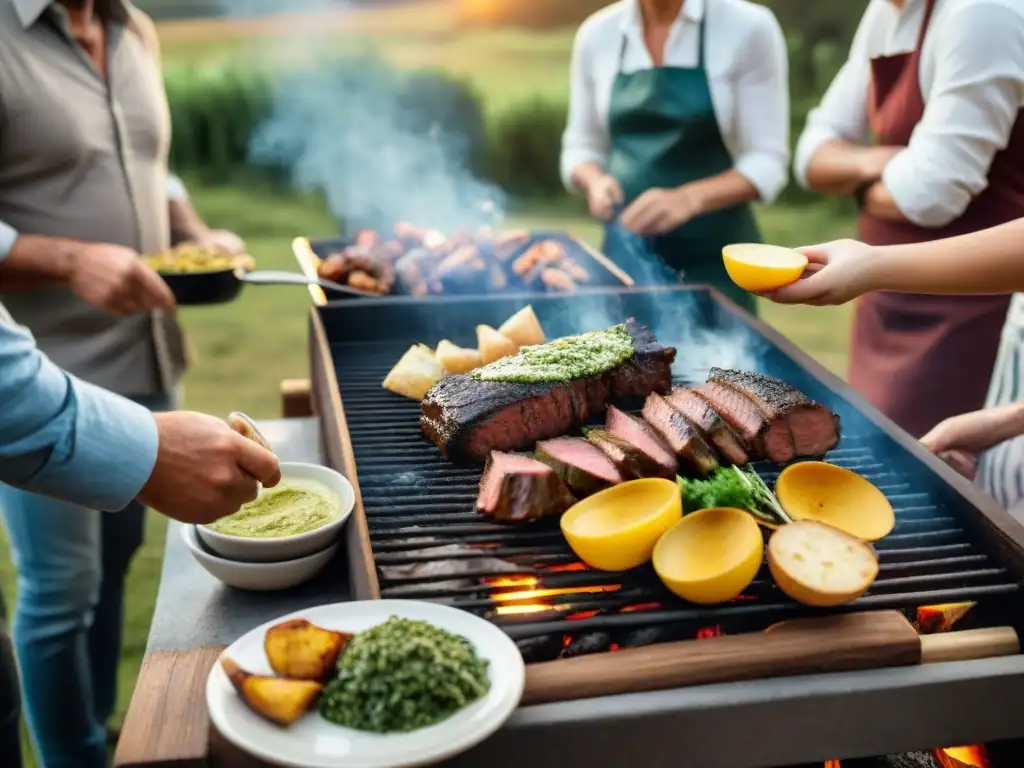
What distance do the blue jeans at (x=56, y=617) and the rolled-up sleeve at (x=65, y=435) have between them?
161 centimetres

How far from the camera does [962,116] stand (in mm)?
3346

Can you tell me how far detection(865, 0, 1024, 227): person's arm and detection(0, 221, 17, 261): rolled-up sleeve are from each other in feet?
11.3

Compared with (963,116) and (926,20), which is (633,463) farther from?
(926,20)

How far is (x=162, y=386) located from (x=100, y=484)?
2113 millimetres

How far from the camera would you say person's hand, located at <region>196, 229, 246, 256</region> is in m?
3.90

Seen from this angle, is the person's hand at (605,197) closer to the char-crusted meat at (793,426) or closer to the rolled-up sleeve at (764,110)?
the rolled-up sleeve at (764,110)

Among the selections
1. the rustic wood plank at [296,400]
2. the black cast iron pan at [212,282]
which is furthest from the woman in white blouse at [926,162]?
the rustic wood plank at [296,400]

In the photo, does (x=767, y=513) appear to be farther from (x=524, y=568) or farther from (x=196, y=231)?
(x=196, y=231)

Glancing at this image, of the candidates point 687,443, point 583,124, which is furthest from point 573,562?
point 583,124

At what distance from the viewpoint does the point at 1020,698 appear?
182 centimetres

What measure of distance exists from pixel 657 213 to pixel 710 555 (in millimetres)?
2626

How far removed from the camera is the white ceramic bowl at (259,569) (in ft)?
7.07

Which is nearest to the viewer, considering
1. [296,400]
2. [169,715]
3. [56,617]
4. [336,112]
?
[169,715]

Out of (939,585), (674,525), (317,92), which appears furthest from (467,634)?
(317,92)
